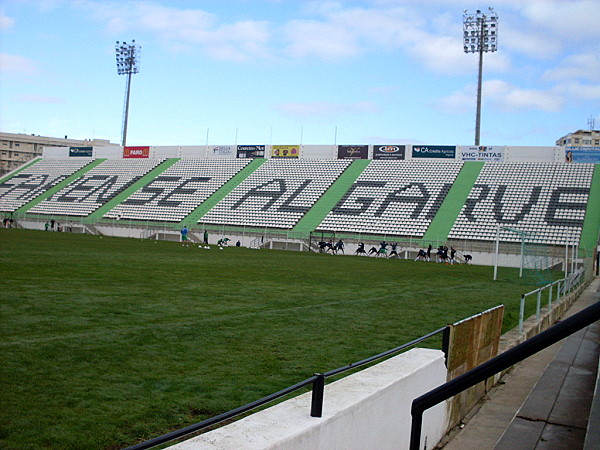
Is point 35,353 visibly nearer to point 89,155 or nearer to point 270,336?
point 270,336

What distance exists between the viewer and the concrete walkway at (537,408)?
5.84 m

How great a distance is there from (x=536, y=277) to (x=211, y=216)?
26610 millimetres

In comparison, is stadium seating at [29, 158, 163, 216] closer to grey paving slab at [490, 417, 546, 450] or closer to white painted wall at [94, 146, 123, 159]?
white painted wall at [94, 146, 123, 159]

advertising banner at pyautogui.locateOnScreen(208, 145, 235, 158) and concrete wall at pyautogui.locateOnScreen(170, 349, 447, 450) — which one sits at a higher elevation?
advertising banner at pyautogui.locateOnScreen(208, 145, 235, 158)

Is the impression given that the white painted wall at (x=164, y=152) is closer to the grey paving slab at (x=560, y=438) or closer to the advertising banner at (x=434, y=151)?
the advertising banner at (x=434, y=151)

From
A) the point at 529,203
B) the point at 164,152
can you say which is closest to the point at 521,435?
the point at 529,203

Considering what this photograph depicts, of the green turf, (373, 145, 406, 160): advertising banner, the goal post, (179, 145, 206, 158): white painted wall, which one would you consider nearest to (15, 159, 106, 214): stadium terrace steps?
(179, 145, 206, 158): white painted wall

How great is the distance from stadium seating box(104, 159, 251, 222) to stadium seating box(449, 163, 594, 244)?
825 inches

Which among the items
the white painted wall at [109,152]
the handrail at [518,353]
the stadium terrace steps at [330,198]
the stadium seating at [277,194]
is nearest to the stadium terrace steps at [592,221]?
the stadium terrace steps at [330,198]

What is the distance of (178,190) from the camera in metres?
52.0

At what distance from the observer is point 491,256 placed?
119 ft

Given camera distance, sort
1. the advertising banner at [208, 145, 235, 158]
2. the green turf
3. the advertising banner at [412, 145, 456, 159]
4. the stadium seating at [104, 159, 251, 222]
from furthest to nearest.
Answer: the advertising banner at [208, 145, 235, 158] < the advertising banner at [412, 145, 456, 159] < the stadium seating at [104, 159, 251, 222] < the green turf

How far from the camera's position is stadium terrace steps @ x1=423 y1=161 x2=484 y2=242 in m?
39.6

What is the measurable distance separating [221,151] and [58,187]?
602 inches
